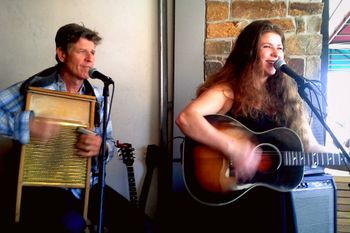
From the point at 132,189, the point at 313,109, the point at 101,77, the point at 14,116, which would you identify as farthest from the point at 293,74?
the point at 14,116

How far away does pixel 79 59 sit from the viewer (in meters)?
1.88

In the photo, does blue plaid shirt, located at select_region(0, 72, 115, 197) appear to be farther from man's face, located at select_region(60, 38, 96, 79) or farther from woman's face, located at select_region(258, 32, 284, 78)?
woman's face, located at select_region(258, 32, 284, 78)

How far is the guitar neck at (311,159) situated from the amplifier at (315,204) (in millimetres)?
111

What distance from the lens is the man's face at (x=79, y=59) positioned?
1.87 m

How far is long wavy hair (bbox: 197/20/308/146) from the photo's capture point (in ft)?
5.74

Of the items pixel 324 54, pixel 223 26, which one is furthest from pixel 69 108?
pixel 324 54

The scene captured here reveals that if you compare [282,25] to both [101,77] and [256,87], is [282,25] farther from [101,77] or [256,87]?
[101,77]

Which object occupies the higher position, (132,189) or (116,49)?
(116,49)

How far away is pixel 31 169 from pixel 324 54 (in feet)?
7.47

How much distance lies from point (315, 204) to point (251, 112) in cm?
64

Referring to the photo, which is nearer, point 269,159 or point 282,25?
point 269,159

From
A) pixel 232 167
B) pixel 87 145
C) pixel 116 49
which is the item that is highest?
pixel 116 49

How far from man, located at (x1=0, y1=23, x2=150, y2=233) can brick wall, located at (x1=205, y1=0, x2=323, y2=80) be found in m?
0.94

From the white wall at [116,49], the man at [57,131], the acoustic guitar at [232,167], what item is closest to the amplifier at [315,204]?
the acoustic guitar at [232,167]
